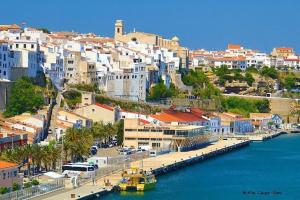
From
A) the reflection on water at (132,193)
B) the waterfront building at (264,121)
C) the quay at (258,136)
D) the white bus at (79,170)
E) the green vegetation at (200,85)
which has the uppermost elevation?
the green vegetation at (200,85)

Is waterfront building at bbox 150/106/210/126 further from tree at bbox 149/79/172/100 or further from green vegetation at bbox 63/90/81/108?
green vegetation at bbox 63/90/81/108

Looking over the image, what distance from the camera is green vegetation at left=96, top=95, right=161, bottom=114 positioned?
53094 millimetres

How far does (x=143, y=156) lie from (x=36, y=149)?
32.8ft

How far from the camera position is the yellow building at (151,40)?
76.0m

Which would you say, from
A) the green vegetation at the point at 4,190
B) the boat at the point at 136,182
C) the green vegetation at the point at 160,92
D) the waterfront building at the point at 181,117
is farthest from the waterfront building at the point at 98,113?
the green vegetation at the point at 4,190

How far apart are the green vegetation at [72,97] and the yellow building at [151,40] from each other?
24697mm

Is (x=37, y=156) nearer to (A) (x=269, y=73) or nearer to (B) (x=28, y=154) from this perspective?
(B) (x=28, y=154)

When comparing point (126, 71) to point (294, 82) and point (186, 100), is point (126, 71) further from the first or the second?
point (294, 82)

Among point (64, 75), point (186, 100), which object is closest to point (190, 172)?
point (64, 75)

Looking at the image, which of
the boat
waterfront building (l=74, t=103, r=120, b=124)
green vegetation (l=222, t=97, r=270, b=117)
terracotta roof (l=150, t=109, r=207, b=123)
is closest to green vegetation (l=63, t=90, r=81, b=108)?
waterfront building (l=74, t=103, r=120, b=124)

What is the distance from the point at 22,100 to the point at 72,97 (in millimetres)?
6916

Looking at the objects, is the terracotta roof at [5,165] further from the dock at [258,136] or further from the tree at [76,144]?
the dock at [258,136]

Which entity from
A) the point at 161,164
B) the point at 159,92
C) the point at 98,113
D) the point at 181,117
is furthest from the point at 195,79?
the point at 161,164

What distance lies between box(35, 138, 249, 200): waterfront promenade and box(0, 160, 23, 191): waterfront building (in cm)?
106
